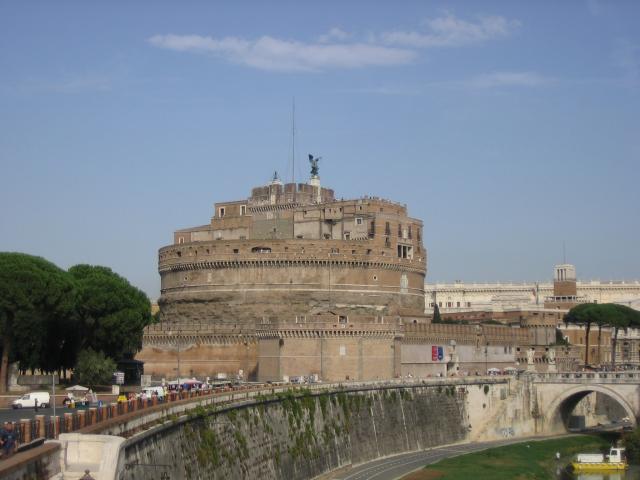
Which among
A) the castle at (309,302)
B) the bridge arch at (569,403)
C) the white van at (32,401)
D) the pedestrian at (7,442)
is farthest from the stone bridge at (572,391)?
the pedestrian at (7,442)

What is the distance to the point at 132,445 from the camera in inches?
1265

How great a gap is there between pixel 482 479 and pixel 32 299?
25.0m

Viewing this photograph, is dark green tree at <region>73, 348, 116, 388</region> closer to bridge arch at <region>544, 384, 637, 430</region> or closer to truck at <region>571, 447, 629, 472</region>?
truck at <region>571, 447, 629, 472</region>

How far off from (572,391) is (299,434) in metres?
31.9

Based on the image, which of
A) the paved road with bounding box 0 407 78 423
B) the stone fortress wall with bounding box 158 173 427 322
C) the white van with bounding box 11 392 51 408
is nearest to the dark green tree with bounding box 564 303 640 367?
the stone fortress wall with bounding box 158 173 427 322

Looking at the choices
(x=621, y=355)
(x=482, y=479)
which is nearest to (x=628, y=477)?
(x=482, y=479)

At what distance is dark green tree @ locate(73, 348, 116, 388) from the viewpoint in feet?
214

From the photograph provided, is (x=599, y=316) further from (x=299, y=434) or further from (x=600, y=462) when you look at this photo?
(x=299, y=434)

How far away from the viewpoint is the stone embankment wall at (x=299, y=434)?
123ft

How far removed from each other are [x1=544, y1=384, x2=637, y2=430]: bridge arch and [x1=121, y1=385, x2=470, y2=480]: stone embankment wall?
660 cm

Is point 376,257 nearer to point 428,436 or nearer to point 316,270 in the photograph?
point 316,270

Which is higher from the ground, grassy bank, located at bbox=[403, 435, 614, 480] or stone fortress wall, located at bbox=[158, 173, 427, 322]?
stone fortress wall, located at bbox=[158, 173, 427, 322]

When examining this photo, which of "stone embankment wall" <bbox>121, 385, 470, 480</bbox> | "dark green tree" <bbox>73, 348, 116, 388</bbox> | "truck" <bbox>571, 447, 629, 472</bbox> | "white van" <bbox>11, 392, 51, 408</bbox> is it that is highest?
"dark green tree" <bbox>73, 348, 116, 388</bbox>

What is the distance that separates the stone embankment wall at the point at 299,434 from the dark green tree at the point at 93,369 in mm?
13595
